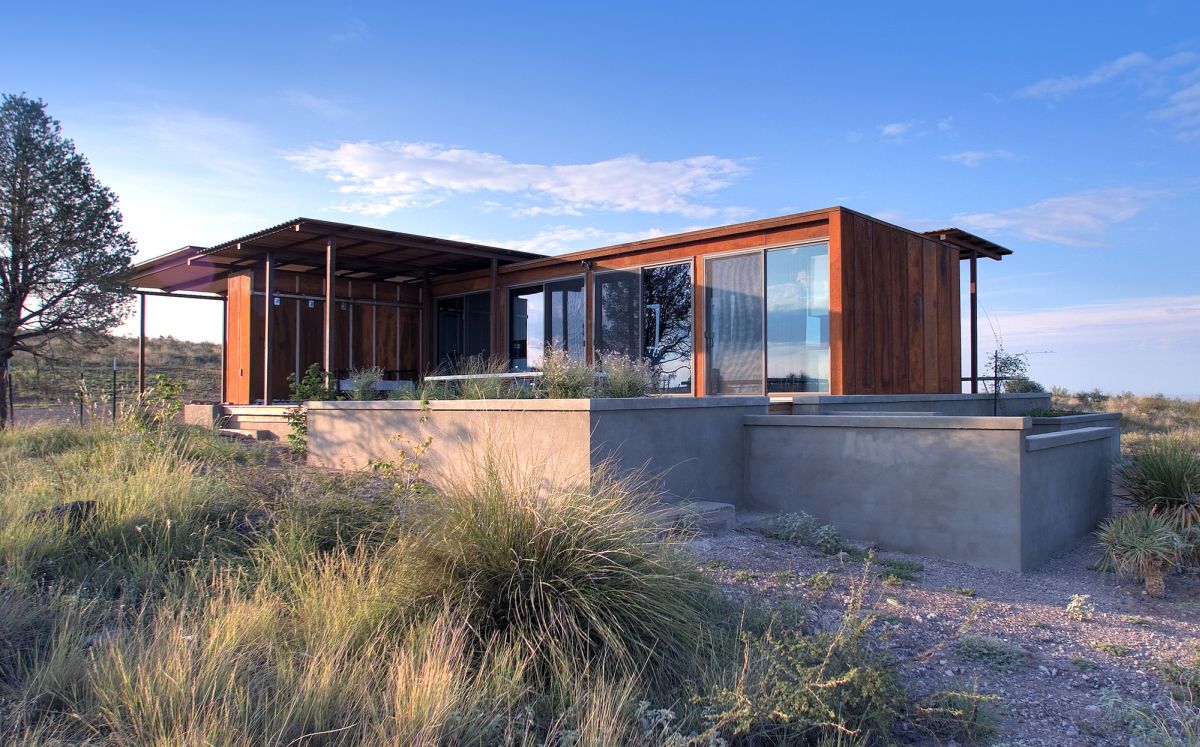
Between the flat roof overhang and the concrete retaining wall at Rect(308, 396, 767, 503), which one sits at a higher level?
the flat roof overhang

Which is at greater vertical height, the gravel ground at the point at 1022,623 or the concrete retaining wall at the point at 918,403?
the concrete retaining wall at the point at 918,403

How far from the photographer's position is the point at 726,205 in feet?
44.7

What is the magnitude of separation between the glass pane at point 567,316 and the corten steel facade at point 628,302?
3 centimetres

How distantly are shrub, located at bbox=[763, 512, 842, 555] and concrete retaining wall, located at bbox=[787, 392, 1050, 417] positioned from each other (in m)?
1.85

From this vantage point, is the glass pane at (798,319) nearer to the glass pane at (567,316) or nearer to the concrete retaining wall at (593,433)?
the concrete retaining wall at (593,433)

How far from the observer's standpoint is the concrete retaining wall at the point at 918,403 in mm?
8633

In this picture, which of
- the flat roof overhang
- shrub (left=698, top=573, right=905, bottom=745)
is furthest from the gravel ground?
the flat roof overhang

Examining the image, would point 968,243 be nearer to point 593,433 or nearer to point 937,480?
point 937,480

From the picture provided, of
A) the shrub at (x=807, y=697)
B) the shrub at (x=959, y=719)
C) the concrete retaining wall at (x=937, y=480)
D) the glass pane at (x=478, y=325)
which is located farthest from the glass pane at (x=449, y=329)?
the shrub at (x=959, y=719)

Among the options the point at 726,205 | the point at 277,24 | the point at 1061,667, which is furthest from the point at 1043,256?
the point at 277,24

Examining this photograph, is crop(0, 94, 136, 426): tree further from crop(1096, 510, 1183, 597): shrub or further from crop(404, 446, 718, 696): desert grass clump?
crop(1096, 510, 1183, 597): shrub

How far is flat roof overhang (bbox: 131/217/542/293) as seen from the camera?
1130 centimetres

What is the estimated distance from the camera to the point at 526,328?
1332 cm

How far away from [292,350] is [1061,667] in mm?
13088
